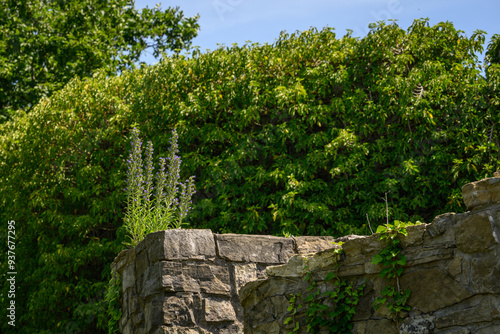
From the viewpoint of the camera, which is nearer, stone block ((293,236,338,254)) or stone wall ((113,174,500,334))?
stone wall ((113,174,500,334))

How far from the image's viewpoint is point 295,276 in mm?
3742

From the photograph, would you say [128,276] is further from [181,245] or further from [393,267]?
[393,267]

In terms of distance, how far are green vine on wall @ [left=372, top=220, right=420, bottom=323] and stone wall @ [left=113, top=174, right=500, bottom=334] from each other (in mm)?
38

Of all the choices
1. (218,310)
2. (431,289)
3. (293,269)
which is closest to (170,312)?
(218,310)

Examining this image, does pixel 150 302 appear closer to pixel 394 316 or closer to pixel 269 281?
pixel 269 281

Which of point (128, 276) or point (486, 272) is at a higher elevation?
point (128, 276)

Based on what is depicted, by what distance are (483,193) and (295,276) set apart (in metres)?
1.35

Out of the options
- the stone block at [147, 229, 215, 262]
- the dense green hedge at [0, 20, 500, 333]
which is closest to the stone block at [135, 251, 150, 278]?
the stone block at [147, 229, 215, 262]

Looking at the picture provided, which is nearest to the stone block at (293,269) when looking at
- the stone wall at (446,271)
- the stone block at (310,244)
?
the stone wall at (446,271)

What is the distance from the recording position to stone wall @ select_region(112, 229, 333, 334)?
448cm

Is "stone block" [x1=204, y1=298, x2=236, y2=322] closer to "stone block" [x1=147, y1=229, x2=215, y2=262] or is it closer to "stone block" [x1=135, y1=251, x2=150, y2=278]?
"stone block" [x1=147, y1=229, x2=215, y2=262]

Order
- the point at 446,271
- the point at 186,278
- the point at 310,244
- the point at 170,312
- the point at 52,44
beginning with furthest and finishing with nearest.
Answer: the point at 52,44 < the point at 310,244 < the point at 186,278 < the point at 170,312 < the point at 446,271

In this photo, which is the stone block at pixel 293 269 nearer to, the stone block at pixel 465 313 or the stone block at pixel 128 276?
the stone block at pixel 465 313

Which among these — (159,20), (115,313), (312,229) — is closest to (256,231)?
(312,229)
